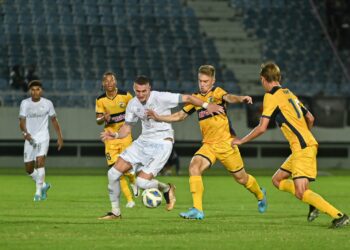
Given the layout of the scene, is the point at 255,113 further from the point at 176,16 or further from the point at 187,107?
the point at 187,107

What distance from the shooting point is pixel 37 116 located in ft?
65.0

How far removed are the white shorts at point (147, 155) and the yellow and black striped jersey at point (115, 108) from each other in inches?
Result: 144

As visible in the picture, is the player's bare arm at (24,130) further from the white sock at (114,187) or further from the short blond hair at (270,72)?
the short blond hair at (270,72)

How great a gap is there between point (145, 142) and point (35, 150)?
5.97 meters

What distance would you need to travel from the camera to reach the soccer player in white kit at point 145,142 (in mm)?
13961

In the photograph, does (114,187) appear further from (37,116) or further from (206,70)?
(37,116)

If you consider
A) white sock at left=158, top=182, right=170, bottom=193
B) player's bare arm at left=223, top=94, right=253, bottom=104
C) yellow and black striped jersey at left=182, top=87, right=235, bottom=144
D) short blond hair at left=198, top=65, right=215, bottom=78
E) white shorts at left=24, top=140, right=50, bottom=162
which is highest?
short blond hair at left=198, top=65, right=215, bottom=78

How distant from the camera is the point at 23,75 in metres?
34.8

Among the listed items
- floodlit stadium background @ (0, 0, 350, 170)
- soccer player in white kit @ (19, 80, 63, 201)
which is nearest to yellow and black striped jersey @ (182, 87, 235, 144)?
soccer player in white kit @ (19, 80, 63, 201)

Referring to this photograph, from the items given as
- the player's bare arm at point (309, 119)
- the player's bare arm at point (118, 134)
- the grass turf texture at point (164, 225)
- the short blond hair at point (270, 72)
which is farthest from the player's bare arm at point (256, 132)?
the player's bare arm at point (118, 134)

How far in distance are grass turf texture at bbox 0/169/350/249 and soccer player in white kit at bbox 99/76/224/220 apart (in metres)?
0.54

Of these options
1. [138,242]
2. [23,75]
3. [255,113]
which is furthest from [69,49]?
[138,242]

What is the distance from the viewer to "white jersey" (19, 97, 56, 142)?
19812mm

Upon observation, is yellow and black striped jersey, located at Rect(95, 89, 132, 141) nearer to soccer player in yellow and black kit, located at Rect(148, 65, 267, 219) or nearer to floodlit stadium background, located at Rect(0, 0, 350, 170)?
soccer player in yellow and black kit, located at Rect(148, 65, 267, 219)
